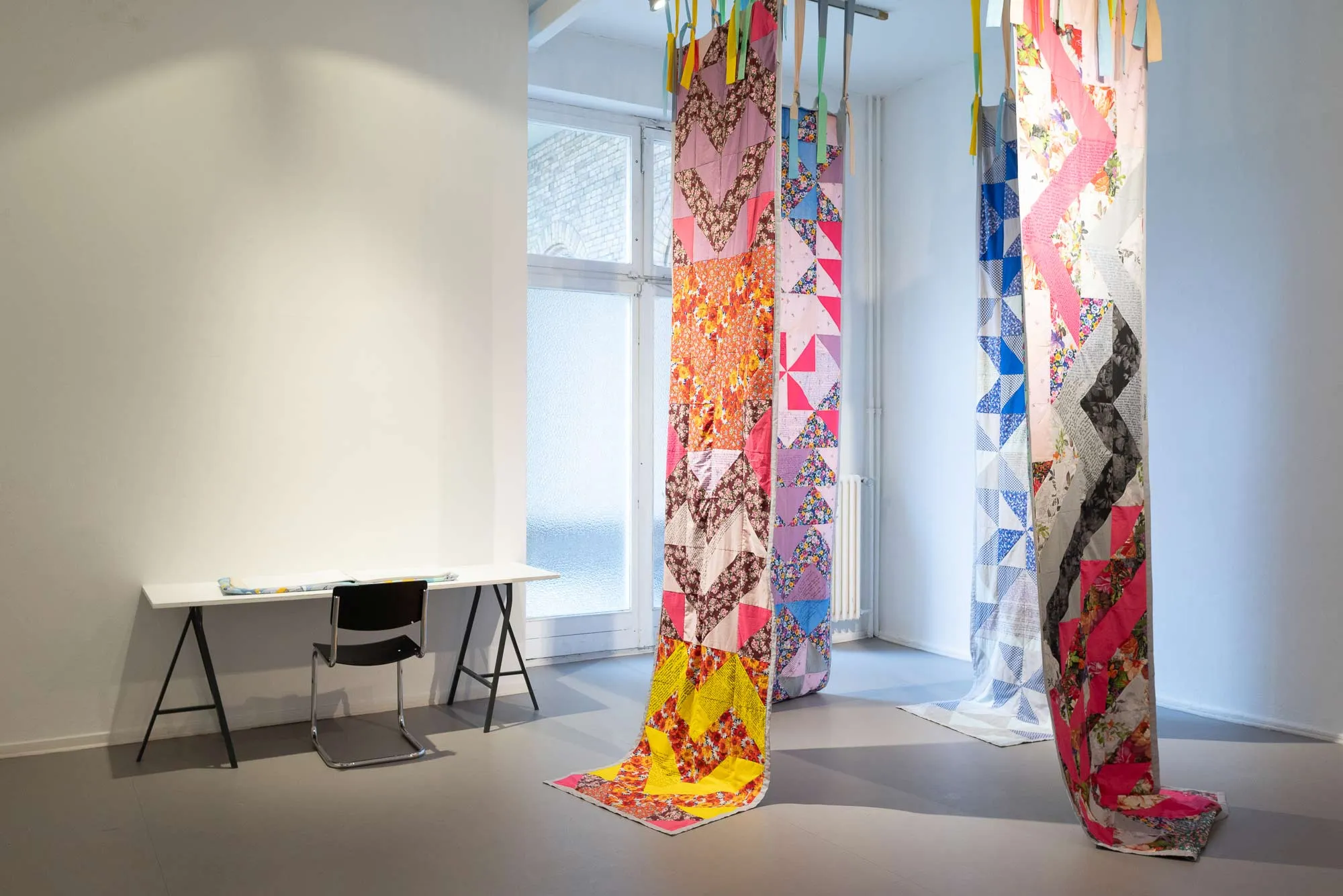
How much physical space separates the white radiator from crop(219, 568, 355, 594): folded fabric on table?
3012 millimetres

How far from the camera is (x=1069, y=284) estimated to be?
3.25 meters

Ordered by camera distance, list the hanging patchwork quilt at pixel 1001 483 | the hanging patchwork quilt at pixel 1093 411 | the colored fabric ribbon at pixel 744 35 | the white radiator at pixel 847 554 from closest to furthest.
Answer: the hanging patchwork quilt at pixel 1093 411 → the colored fabric ribbon at pixel 744 35 → the hanging patchwork quilt at pixel 1001 483 → the white radiator at pixel 847 554

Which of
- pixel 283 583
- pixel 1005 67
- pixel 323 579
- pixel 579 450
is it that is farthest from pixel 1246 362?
pixel 283 583

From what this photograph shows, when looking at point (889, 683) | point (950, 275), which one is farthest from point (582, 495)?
point (950, 275)

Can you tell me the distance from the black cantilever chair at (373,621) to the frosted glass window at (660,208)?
106 inches

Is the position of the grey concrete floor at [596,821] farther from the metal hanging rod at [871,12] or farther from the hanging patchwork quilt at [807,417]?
the metal hanging rod at [871,12]

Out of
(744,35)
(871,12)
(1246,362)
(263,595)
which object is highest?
(871,12)

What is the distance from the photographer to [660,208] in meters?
5.98

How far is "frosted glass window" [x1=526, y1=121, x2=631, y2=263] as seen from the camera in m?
5.70

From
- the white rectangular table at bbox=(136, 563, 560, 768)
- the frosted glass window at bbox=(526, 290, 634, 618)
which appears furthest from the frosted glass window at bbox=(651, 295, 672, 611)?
the white rectangular table at bbox=(136, 563, 560, 768)

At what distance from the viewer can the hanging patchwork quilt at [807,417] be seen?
16.3 ft

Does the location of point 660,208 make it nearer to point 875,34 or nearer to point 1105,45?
point 875,34

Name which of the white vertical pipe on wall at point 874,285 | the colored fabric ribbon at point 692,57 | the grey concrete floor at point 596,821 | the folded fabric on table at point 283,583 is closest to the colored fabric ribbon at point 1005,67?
the colored fabric ribbon at point 692,57

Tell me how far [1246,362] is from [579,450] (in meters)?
3.25
